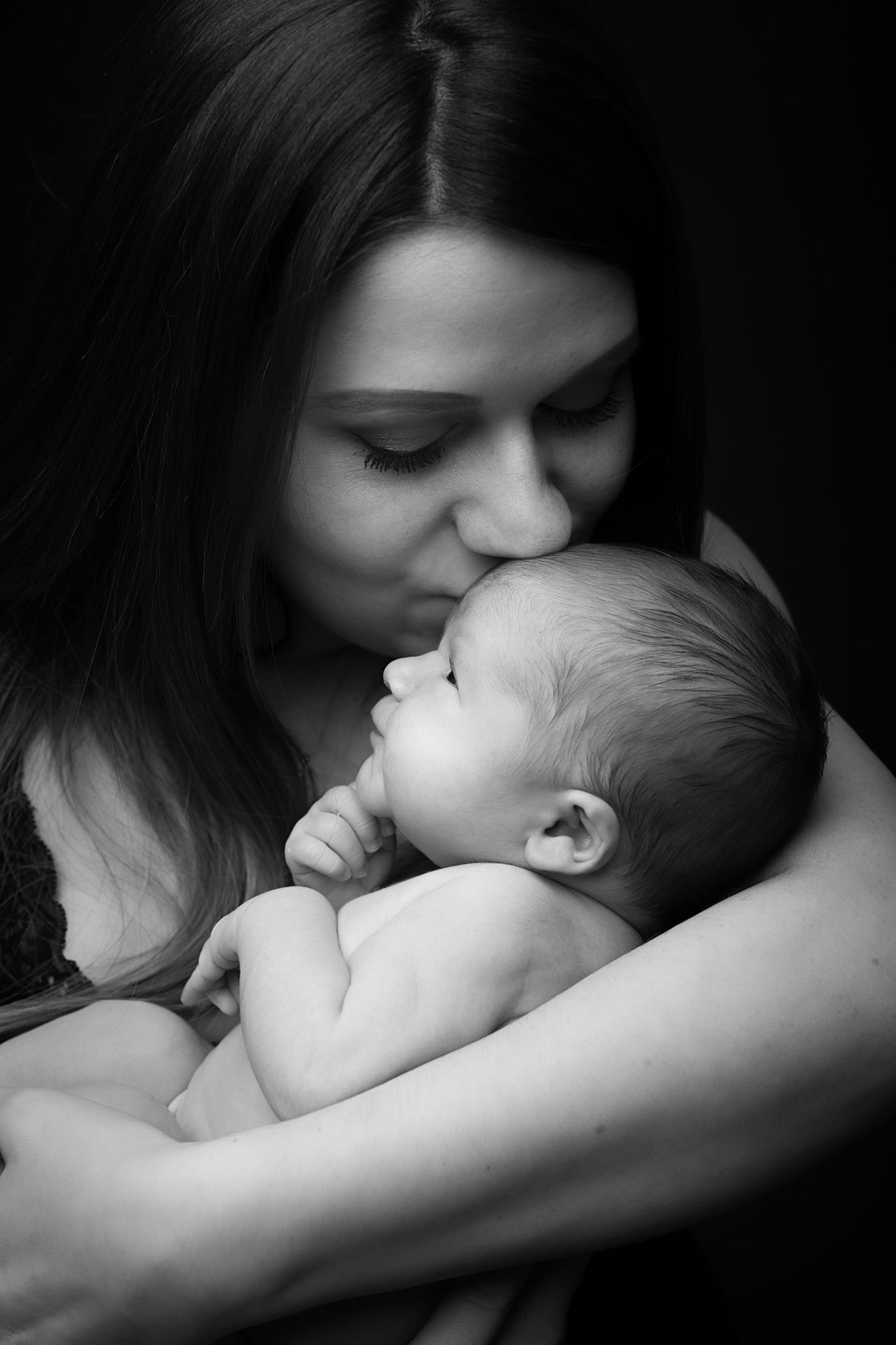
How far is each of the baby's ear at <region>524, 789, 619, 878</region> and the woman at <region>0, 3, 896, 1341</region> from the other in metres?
0.11

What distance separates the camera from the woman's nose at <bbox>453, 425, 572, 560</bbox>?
1.31m

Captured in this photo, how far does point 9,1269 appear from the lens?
1.17m

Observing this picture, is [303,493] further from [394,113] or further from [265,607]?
[394,113]

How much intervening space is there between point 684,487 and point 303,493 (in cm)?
48

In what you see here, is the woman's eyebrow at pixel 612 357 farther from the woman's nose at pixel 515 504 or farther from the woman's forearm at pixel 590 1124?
the woman's forearm at pixel 590 1124

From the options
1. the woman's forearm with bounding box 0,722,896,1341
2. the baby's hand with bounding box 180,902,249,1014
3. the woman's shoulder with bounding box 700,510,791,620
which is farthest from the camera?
the woman's shoulder with bounding box 700,510,791,620

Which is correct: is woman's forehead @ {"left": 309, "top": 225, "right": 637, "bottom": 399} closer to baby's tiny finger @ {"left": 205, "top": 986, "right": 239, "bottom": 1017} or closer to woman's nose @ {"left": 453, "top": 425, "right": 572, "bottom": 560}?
woman's nose @ {"left": 453, "top": 425, "right": 572, "bottom": 560}

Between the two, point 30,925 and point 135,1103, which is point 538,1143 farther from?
point 30,925

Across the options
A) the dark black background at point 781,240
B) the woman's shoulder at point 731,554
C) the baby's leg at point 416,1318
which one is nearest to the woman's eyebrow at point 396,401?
the woman's shoulder at point 731,554

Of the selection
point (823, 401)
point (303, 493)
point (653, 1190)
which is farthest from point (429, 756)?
point (823, 401)

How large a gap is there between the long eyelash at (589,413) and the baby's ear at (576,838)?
38 centimetres

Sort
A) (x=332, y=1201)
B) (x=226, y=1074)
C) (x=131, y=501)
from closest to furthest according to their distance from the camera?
(x=332, y=1201), (x=226, y=1074), (x=131, y=501)

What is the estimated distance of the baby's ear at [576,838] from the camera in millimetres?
1219

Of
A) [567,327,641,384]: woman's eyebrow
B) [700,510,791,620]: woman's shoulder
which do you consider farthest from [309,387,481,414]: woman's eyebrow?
[700,510,791,620]: woman's shoulder
